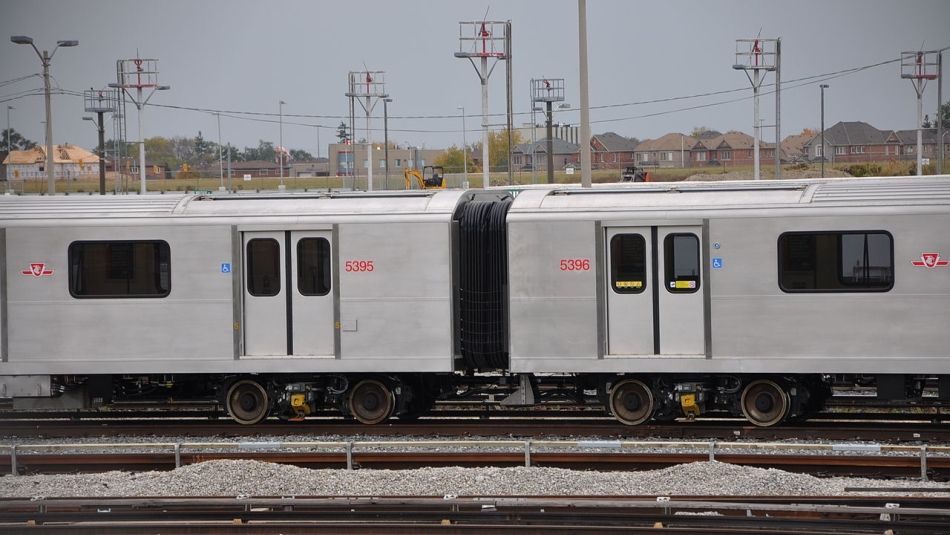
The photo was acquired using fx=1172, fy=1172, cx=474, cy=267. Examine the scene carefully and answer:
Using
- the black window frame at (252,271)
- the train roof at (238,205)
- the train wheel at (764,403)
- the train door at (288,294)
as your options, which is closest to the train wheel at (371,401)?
the train door at (288,294)

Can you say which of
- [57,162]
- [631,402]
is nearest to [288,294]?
[631,402]

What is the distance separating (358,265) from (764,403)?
227 inches

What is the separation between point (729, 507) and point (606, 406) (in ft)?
18.1

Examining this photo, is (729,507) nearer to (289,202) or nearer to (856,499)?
(856,499)

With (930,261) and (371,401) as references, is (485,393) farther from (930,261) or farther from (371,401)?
(930,261)

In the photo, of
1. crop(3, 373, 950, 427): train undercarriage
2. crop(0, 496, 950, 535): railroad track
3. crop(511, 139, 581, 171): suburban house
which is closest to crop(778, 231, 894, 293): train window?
crop(3, 373, 950, 427): train undercarriage

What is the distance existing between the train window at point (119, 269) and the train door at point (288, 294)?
1231 mm

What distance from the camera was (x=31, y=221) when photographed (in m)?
16.7

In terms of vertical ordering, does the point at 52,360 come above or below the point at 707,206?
below

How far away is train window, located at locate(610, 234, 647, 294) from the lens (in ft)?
50.7

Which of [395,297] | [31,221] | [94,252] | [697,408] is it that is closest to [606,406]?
[697,408]

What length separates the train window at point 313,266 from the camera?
16203 millimetres

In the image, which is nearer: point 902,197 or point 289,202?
point 902,197

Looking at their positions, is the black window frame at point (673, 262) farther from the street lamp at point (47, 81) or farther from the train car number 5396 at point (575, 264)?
the street lamp at point (47, 81)
